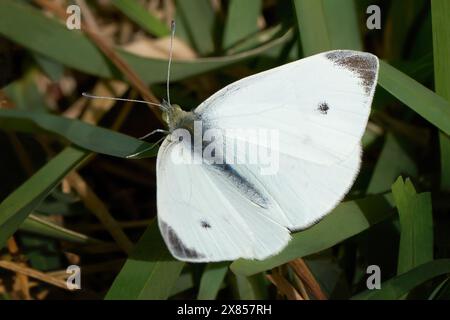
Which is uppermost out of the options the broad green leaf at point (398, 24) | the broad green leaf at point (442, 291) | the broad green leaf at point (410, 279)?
the broad green leaf at point (398, 24)

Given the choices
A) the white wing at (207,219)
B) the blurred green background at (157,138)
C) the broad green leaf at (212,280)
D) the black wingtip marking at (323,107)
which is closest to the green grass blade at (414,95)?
the blurred green background at (157,138)

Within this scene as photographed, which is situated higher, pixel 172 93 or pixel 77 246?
pixel 172 93

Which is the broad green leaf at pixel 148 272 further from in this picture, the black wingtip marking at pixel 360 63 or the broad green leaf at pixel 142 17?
the broad green leaf at pixel 142 17

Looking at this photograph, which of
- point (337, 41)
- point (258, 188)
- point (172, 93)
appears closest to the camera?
point (258, 188)

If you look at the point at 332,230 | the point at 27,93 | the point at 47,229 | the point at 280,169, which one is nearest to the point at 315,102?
the point at 280,169

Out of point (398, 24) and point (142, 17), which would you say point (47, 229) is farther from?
point (398, 24)
